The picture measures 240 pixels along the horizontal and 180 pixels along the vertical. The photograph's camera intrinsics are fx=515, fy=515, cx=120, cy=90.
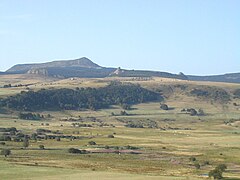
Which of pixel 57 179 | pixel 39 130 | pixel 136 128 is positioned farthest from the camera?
pixel 136 128

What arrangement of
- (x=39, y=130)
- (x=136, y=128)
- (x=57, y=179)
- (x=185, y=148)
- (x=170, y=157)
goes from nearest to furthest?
(x=57, y=179)
(x=170, y=157)
(x=185, y=148)
(x=39, y=130)
(x=136, y=128)

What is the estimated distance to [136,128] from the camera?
560ft

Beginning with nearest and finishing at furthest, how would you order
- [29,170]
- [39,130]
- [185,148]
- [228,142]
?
1. [29,170]
2. [185,148]
3. [228,142]
4. [39,130]

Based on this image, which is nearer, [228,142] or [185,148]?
[185,148]

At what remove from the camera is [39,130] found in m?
146

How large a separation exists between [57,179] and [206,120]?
140 m

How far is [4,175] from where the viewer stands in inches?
2697

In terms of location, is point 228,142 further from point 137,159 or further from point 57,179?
point 57,179

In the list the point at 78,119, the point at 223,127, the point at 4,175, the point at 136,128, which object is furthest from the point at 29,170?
the point at 78,119

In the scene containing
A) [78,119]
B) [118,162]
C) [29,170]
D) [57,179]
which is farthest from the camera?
[78,119]

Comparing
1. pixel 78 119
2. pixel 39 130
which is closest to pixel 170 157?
pixel 39 130

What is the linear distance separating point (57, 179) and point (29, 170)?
31.2 feet

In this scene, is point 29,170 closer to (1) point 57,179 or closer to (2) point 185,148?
(1) point 57,179

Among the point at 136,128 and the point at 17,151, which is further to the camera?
the point at 136,128
